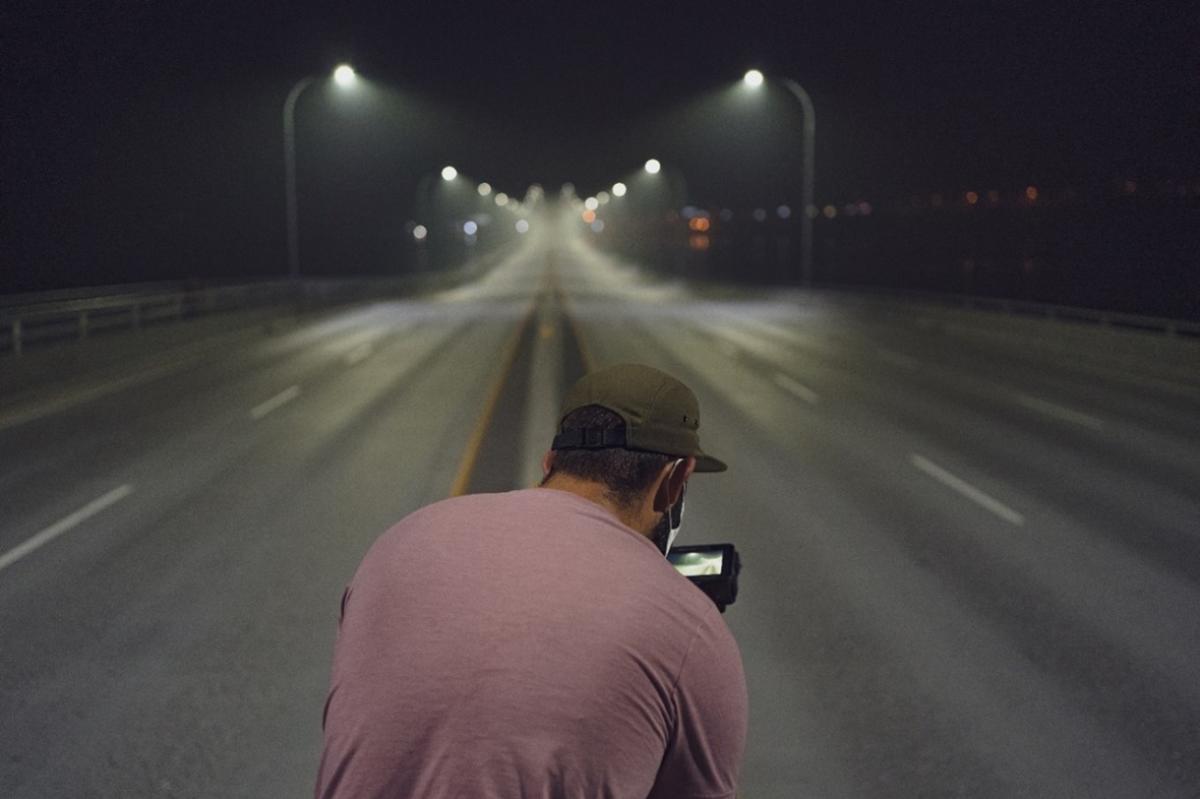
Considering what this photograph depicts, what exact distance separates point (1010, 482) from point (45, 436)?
38.3 feet

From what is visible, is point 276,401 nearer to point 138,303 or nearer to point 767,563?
point 138,303

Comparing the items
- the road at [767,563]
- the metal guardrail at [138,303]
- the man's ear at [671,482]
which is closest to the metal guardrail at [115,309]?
the metal guardrail at [138,303]

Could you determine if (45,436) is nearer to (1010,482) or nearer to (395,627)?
(1010,482)

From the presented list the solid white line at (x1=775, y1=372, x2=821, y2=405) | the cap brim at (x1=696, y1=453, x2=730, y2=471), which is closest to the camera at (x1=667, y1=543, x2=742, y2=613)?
the cap brim at (x1=696, y1=453, x2=730, y2=471)

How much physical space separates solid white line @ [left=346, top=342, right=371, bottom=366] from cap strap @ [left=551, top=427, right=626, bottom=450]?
25970mm

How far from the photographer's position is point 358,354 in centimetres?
3084

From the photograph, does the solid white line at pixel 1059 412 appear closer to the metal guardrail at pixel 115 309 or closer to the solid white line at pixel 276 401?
the solid white line at pixel 276 401

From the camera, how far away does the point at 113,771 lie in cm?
587

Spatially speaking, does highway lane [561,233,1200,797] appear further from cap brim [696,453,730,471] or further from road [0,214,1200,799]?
cap brim [696,453,730,471]

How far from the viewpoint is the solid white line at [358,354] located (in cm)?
2884

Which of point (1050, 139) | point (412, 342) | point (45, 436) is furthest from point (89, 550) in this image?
point (1050, 139)

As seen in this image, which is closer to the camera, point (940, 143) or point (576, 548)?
point (576, 548)

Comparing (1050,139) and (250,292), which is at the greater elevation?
(1050,139)

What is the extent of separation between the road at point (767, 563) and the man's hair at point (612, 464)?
41cm
